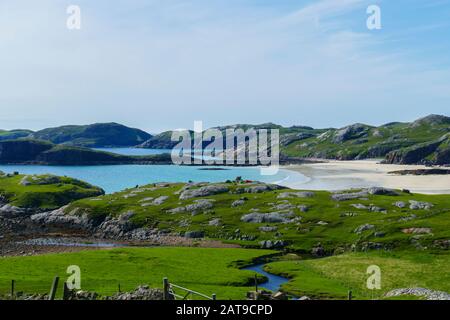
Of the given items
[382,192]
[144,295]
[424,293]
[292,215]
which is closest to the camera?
[144,295]

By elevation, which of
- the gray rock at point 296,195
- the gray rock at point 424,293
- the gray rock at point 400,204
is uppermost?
the gray rock at point 296,195

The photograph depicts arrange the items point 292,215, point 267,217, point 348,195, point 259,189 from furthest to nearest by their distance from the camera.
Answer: point 259,189 → point 348,195 → point 267,217 → point 292,215

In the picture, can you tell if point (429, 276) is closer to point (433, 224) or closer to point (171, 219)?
point (433, 224)

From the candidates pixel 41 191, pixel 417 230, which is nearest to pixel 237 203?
pixel 417 230

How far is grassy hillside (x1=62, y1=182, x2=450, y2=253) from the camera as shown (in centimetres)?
10175

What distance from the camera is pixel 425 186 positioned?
19462 centimetres

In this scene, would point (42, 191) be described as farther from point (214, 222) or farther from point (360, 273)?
point (360, 273)

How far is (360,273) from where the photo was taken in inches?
3034

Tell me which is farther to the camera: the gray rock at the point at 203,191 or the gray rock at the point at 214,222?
the gray rock at the point at 203,191

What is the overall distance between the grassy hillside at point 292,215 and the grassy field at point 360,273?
8.89 m

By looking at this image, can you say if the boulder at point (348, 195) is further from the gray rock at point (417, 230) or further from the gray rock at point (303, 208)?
the gray rock at point (417, 230)

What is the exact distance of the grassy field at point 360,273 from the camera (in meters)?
67.6

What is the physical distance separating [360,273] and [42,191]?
444ft

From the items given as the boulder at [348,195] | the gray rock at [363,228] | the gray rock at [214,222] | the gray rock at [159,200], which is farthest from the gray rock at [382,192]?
the gray rock at [159,200]
